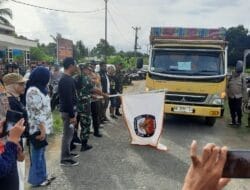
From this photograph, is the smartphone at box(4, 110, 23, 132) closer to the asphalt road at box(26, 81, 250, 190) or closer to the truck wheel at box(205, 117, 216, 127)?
the asphalt road at box(26, 81, 250, 190)

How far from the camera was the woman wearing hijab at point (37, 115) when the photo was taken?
17.7 feet

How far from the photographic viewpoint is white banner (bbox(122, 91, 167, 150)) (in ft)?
27.9

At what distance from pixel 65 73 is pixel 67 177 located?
5.46ft

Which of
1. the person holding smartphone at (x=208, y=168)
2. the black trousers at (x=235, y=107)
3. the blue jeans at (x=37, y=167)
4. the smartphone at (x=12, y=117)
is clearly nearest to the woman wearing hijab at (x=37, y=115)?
the blue jeans at (x=37, y=167)

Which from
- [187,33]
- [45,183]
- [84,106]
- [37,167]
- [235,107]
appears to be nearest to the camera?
[37,167]

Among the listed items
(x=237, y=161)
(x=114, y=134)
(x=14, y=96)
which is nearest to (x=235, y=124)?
(x=114, y=134)

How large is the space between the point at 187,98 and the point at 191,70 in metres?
0.74

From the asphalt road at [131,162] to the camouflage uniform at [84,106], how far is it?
0.43 m

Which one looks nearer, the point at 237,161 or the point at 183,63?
the point at 237,161

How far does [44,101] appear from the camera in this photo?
18.1 feet

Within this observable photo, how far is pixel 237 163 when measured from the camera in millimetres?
1094

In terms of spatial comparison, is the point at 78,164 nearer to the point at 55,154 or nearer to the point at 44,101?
the point at 55,154

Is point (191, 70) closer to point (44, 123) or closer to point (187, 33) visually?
point (187, 33)

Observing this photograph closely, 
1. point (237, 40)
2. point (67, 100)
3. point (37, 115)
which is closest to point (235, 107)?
point (67, 100)
